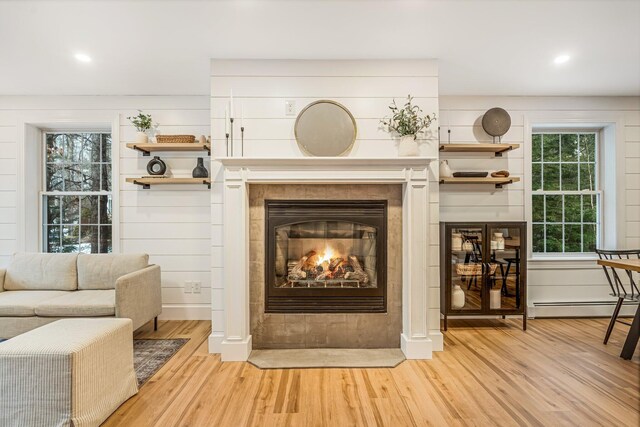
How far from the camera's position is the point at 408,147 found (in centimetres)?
274

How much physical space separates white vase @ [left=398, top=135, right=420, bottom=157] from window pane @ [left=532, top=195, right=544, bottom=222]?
7.03 ft

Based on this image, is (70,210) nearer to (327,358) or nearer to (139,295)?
(139,295)

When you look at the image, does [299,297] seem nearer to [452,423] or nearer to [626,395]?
[452,423]

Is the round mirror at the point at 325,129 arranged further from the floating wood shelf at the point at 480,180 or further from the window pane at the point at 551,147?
the window pane at the point at 551,147

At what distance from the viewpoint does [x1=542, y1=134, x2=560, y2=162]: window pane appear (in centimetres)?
399

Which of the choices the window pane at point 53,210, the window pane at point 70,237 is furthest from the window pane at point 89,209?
the window pane at point 53,210

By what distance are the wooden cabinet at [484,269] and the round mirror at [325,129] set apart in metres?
1.37

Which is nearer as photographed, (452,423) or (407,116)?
(452,423)

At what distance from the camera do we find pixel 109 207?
3.93 m

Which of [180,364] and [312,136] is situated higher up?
[312,136]

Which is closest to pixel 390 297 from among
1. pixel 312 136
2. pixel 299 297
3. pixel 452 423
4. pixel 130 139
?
pixel 299 297

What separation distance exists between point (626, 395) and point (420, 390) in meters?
1.29

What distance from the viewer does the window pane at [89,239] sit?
394cm

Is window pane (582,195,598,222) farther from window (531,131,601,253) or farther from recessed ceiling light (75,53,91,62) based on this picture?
recessed ceiling light (75,53,91,62)
